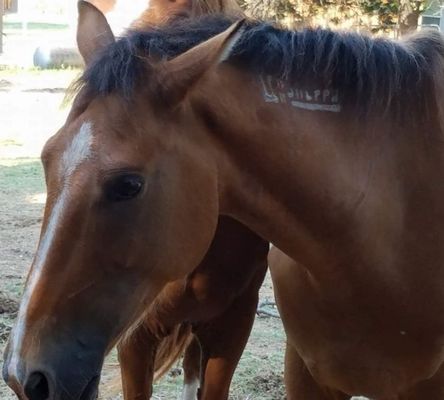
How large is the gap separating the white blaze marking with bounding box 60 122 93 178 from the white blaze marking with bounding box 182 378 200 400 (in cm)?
161

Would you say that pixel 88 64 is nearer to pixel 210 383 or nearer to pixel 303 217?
pixel 303 217

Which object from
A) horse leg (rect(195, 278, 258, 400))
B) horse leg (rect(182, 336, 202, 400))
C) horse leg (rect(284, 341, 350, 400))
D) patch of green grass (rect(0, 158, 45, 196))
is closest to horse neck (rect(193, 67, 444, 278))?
horse leg (rect(284, 341, 350, 400))

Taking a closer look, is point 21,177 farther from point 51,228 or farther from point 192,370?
point 51,228

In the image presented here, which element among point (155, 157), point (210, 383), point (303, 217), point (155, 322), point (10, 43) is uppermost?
point (155, 157)

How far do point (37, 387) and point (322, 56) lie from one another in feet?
3.10

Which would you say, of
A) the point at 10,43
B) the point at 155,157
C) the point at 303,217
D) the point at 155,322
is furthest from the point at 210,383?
the point at 10,43

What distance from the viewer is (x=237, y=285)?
2.62m

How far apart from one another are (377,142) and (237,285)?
0.83m

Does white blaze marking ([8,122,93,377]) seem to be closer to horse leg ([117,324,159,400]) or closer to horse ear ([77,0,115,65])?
horse ear ([77,0,115,65])

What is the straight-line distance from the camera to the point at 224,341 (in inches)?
110

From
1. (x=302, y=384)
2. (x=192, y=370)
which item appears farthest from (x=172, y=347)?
(x=302, y=384)

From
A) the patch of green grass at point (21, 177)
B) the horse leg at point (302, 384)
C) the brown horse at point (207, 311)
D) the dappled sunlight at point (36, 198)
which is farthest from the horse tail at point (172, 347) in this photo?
the patch of green grass at point (21, 177)

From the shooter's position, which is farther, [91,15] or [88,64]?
[91,15]

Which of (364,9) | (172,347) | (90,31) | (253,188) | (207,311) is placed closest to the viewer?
(253,188)
